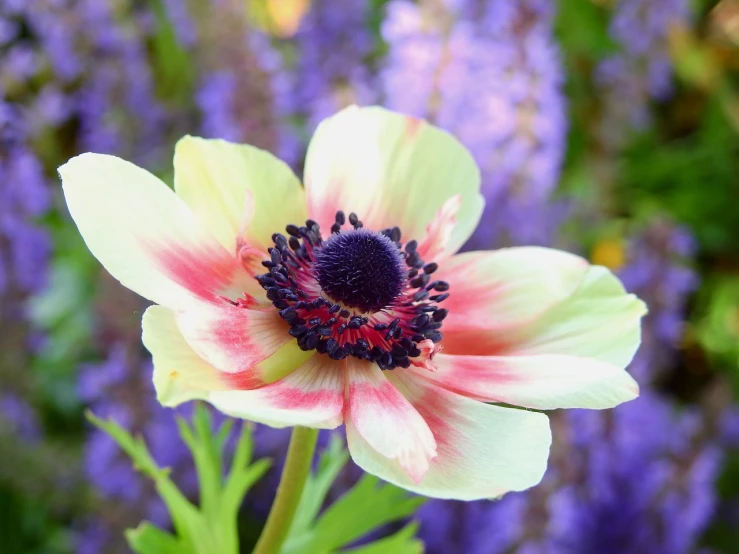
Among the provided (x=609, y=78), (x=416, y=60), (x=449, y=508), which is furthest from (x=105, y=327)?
(x=609, y=78)

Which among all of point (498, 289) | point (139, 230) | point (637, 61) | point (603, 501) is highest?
point (139, 230)

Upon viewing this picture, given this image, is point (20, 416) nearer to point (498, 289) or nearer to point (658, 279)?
point (498, 289)

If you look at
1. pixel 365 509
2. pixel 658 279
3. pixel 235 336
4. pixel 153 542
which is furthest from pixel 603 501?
pixel 235 336

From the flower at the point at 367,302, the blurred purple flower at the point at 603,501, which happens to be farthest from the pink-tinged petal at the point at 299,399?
the blurred purple flower at the point at 603,501

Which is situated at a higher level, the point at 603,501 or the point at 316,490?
the point at 316,490

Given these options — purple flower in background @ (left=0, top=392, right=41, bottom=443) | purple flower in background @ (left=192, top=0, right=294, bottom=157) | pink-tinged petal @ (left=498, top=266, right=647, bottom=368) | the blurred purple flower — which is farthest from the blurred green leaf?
purple flower in background @ (left=192, top=0, right=294, bottom=157)

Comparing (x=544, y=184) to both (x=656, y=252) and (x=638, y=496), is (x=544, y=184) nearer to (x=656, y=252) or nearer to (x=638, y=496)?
(x=656, y=252)
